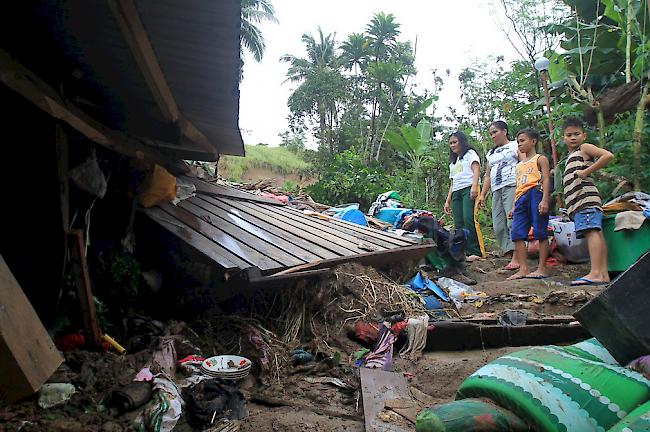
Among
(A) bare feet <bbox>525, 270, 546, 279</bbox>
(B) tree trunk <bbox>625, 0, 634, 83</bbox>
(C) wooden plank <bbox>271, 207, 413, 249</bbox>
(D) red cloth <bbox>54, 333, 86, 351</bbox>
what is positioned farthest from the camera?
(B) tree trunk <bbox>625, 0, 634, 83</bbox>

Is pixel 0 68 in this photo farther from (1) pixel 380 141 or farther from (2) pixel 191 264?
(1) pixel 380 141

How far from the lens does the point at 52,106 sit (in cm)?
261

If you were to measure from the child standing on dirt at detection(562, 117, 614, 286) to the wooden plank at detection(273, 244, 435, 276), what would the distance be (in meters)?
1.57

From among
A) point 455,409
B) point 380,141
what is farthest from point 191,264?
point 380,141

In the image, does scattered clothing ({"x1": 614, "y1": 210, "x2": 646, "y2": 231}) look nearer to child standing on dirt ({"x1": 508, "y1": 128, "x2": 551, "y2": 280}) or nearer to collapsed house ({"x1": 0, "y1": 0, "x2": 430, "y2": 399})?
child standing on dirt ({"x1": 508, "y1": 128, "x2": 551, "y2": 280})

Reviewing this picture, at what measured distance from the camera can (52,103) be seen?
2.61 meters

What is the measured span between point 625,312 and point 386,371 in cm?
199

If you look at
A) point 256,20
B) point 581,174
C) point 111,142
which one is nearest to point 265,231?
point 111,142

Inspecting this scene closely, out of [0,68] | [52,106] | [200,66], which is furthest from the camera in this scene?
[200,66]

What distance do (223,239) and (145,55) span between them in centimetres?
161

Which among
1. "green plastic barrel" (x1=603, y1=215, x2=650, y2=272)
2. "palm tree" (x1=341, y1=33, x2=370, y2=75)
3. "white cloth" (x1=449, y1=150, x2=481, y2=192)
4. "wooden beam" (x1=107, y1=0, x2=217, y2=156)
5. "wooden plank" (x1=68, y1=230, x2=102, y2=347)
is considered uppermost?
"palm tree" (x1=341, y1=33, x2=370, y2=75)

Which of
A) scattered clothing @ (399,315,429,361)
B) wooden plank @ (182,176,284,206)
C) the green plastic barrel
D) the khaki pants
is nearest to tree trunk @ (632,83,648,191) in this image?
the green plastic barrel

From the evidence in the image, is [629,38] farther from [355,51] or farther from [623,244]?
[355,51]

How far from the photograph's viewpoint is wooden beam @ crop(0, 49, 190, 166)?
2.43 m
